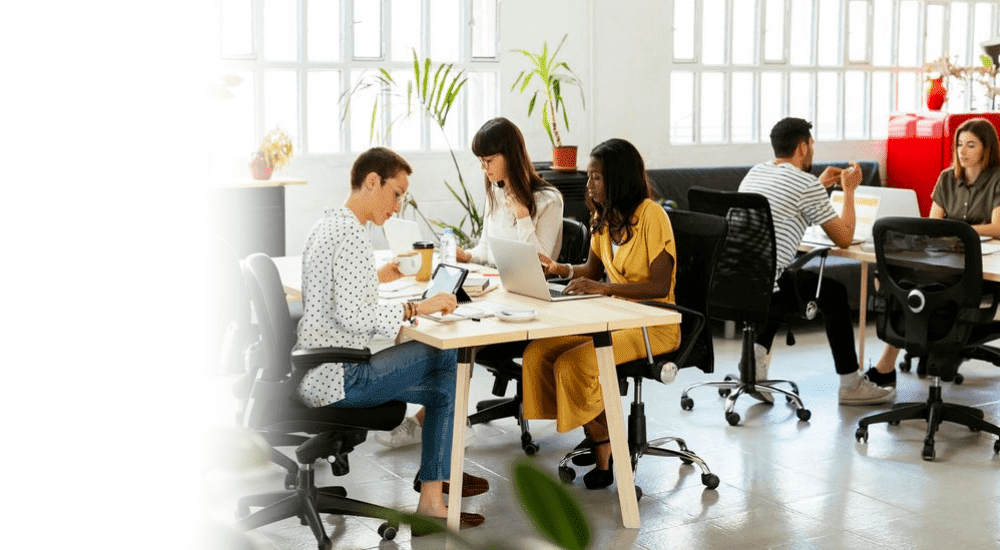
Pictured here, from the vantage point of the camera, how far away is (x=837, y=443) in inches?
193

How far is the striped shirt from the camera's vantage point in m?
5.30

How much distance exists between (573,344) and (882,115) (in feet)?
20.5

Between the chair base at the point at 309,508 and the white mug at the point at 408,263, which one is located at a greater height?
the white mug at the point at 408,263

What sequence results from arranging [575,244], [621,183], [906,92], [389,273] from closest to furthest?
[621,183] → [389,273] → [575,244] → [906,92]

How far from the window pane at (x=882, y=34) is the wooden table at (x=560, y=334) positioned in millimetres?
6247

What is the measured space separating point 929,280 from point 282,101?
167 inches

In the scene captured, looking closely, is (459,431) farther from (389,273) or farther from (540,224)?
(540,224)

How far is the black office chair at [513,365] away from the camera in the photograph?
4656 mm

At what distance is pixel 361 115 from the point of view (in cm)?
751

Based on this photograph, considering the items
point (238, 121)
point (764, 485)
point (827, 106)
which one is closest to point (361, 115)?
point (238, 121)

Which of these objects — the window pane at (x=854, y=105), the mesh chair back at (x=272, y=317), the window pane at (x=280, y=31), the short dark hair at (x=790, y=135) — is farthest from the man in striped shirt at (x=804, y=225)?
the window pane at (x=854, y=105)

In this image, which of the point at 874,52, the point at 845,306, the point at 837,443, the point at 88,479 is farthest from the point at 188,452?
the point at 874,52

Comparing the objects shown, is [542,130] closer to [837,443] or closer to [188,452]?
[837,443]

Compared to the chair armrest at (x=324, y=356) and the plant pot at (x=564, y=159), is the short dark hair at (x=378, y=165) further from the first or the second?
the plant pot at (x=564, y=159)
